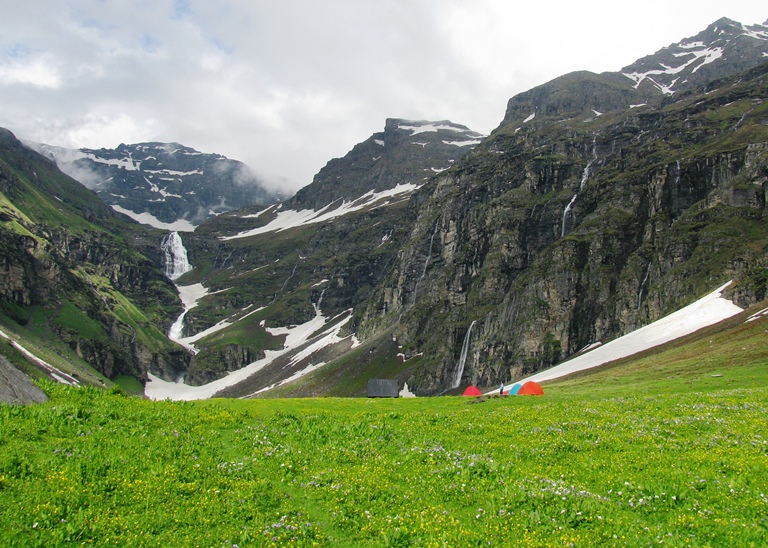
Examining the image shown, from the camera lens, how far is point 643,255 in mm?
130750

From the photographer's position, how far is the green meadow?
1027 centimetres

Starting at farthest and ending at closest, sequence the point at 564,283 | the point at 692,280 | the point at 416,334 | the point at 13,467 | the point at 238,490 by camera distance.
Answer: the point at 416,334 → the point at 564,283 → the point at 692,280 → the point at 238,490 → the point at 13,467

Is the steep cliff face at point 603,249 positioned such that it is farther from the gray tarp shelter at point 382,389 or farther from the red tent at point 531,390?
the red tent at point 531,390

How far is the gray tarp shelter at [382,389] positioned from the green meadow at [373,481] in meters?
70.5

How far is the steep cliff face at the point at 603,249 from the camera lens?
11725 centimetres

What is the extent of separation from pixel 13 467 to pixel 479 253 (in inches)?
7351

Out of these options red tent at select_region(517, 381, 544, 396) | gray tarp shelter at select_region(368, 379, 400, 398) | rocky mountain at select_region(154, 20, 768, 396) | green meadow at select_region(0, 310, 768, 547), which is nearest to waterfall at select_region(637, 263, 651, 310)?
rocky mountain at select_region(154, 20, 768, 396)

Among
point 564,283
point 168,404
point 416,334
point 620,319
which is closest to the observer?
point 168,404

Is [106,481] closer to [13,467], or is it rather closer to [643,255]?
[13,467]

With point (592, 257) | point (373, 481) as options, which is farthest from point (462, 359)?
point (373, 481)

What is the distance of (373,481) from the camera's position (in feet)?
44.9

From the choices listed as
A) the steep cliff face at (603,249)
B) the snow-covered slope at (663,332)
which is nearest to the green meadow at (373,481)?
the snow-covered slope at (663,332)

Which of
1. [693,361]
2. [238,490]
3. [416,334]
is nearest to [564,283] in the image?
[416,334]

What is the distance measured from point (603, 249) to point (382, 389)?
82.2 metres
